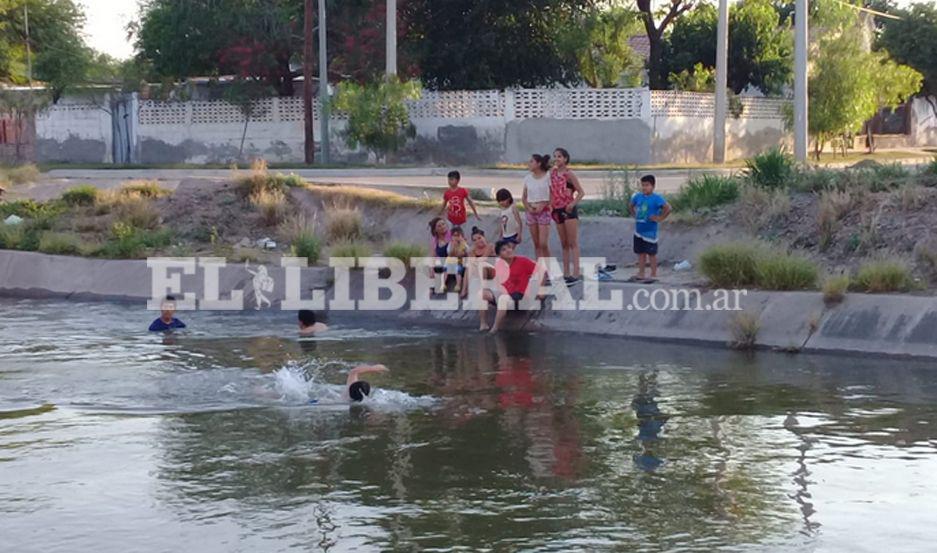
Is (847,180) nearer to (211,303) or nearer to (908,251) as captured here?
(908,251)

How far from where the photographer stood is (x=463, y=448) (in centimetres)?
1145

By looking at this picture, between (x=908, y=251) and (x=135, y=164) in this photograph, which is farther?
(x=135, y=164)

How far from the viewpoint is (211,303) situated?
69.9ft

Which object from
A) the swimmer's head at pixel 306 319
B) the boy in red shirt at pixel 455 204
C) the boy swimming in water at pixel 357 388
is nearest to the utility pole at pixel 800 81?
the boy in red shirt at pixel 455 204

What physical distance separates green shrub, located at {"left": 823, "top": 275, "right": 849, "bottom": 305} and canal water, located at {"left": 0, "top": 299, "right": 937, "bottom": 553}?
1.03 m

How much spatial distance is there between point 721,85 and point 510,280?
81.9 feet

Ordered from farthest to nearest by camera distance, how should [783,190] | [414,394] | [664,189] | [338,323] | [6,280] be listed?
[664,189]
[6,280]
[783,190]
[338,323]
[414,394]

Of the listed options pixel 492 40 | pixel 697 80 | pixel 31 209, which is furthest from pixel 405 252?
pixel 697 80

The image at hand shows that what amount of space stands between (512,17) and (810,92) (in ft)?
34.6

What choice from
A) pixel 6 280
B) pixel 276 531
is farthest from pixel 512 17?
pixel 276 531

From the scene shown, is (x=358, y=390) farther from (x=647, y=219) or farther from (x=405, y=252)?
(x=405, y=252)

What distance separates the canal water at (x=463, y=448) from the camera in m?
9.12

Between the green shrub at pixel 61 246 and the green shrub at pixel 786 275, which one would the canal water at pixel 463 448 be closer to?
the green shrub at pixel 786 275

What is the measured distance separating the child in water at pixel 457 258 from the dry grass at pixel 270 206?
6.41m
